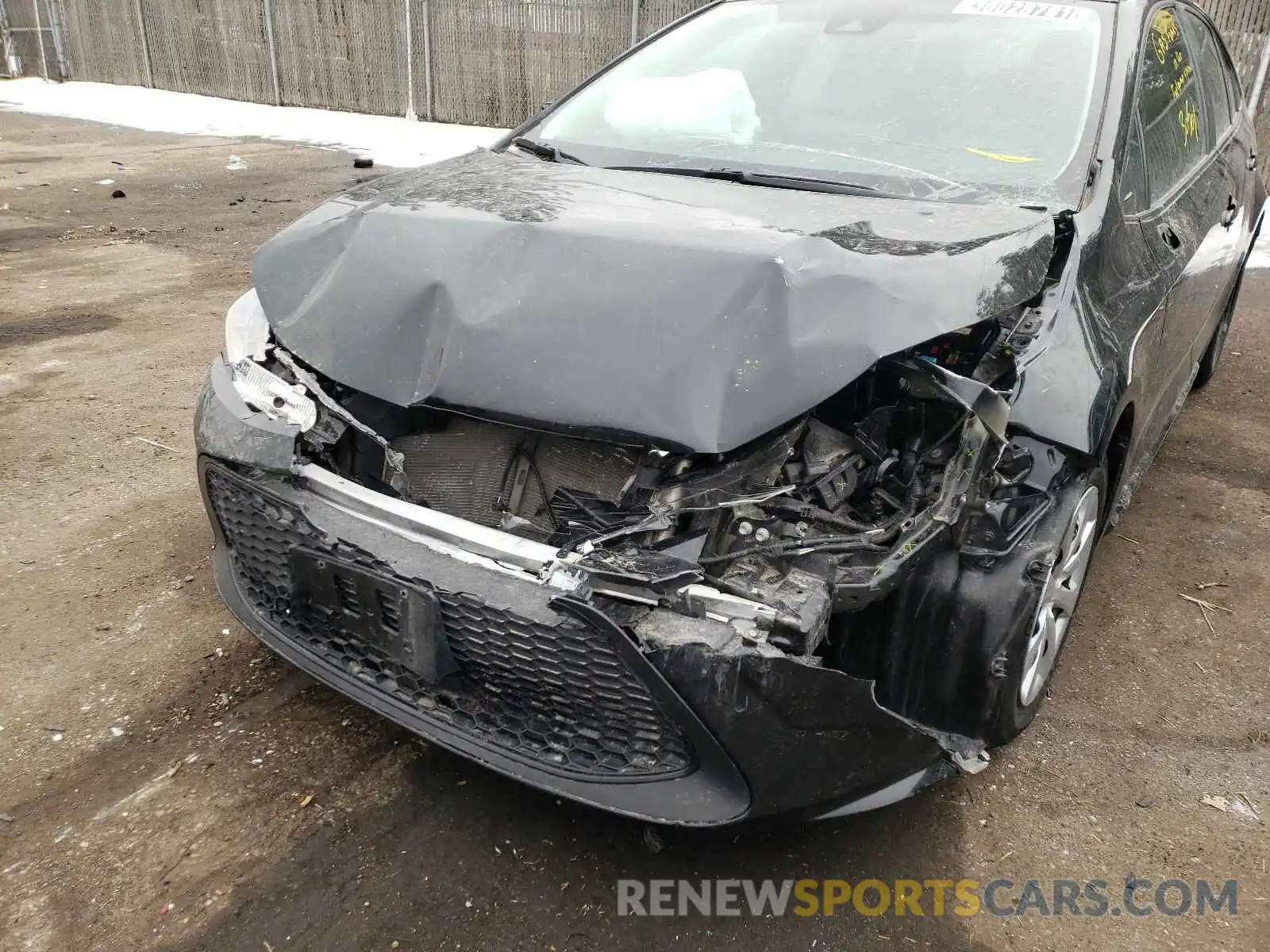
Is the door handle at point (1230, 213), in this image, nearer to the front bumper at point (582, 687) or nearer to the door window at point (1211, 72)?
the door window at point (1211, 72)

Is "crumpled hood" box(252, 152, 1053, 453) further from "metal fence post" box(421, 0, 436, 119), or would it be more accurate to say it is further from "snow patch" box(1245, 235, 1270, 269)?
"metal fence post" box(421, 0, 436, 119)

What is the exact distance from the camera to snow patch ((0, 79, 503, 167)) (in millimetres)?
12055

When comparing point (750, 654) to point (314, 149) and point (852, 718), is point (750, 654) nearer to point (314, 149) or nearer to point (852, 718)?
point (852, 718)

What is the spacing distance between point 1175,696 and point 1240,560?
1018 millimetres

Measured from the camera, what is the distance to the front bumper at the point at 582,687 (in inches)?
69.3

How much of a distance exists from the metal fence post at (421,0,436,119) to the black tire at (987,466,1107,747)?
12945 mm

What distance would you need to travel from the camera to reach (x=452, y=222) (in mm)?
2416

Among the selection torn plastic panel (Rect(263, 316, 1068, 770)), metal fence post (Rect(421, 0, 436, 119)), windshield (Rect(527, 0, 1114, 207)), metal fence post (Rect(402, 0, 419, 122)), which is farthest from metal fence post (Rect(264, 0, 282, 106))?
torn plastic panel (Rect(263, 316, 1068, 770))

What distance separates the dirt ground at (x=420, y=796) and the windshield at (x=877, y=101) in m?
1.50

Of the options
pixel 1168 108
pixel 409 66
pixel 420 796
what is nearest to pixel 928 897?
pixel 420 796

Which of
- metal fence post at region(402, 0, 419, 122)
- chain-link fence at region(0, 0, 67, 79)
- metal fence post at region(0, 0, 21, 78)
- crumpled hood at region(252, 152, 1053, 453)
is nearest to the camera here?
crumpled hood at region(252, 152, 1053, 453)

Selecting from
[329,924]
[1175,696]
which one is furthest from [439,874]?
[1175,696]

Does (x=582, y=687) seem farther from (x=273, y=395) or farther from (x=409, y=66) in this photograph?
(x=409, y=66)

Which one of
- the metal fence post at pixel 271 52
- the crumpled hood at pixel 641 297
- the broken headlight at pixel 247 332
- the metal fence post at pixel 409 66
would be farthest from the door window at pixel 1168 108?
the metal fence post at pixel 271 52
